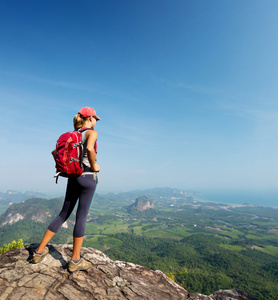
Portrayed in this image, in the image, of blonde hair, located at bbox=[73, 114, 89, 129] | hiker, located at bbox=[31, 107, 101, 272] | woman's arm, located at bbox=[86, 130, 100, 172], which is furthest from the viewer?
blonde hair, located at bbox=[73, 114, 89, 129]

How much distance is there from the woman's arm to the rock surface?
2.22 metres

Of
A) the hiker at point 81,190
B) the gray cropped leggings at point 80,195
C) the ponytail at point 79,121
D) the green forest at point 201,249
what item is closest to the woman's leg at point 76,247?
the hiker at point 81,190

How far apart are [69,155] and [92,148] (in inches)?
18.7

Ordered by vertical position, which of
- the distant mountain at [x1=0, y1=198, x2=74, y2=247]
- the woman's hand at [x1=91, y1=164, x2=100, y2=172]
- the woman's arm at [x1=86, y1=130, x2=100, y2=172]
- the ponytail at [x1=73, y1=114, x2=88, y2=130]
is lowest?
the distant mountain at [x1=0, y1=198, x2=74, y2=247]

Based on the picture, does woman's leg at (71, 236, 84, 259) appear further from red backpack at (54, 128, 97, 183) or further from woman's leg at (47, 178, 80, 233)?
red backpack at (54, 128, 97, 183)

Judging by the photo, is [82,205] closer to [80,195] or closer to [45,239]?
[80,195]

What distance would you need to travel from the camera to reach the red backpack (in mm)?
2938

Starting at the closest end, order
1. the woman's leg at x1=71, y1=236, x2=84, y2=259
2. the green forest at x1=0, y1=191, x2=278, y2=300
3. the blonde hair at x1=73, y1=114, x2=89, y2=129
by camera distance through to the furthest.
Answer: the woman's leg at x1=71, y1=236, x2=84, y2=259 < the blonde hair at x1=73, y1=114, x2=89, y2=129 < the green forest at x1=0, y1=191, x2=278, y2=300

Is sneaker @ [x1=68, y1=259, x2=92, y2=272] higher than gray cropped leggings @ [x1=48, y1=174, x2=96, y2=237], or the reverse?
gray cropped leggings @ [x1=48, y1=174, x2=96, y2=237]

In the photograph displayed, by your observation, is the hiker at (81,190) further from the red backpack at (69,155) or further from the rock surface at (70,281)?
the rock surface at (70,281)

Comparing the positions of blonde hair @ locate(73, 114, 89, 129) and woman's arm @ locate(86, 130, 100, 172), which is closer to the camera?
woman's arm @ locate(86, 130, 100, 172)

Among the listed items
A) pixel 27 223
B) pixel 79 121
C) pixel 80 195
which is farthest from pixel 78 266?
pixel 27 223

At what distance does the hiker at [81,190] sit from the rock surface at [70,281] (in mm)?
229

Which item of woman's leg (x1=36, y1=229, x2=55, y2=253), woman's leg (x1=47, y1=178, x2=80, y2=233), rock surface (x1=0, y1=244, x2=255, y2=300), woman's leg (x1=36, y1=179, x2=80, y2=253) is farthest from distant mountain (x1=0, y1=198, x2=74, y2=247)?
woman's leg (x1=47, y1=178, x2=80, y2=233)
